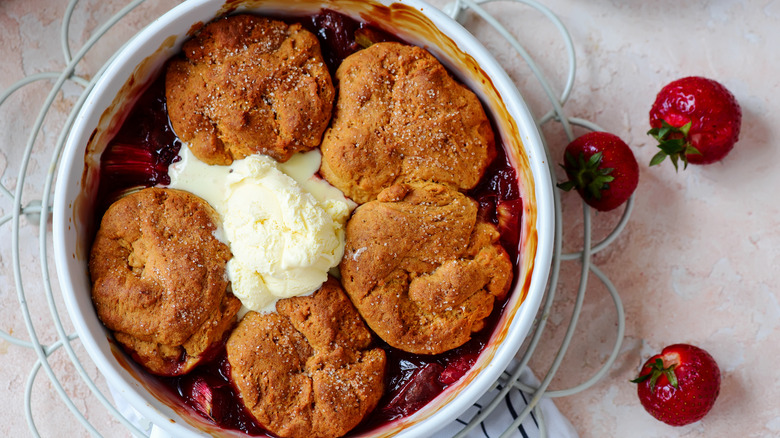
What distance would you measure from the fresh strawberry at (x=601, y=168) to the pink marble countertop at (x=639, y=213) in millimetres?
134

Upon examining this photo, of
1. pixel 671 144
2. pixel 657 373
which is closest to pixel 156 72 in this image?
pixel 671 144

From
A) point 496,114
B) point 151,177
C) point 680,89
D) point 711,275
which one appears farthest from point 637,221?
point 151,177

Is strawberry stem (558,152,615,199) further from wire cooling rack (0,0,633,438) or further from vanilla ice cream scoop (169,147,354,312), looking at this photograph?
vanilla ice cream scoop (169,147,354,312)

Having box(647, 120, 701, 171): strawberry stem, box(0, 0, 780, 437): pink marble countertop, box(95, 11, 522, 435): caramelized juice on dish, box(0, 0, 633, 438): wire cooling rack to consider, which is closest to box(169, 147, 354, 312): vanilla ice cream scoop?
box(95, 11, 522, 435): caramelized juice on dish

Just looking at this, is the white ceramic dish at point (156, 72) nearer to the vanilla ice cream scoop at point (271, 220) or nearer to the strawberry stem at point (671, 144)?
the vanilla ice cream scoop at point (271, 220)

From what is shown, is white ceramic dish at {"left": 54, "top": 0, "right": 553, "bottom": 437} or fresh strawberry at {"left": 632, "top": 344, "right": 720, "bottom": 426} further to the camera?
fresh strawberry at {"left": 632, "top": 344, "right": 720, "bottom": 426}

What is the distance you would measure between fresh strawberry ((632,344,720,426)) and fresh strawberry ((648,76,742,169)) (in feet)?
2.10

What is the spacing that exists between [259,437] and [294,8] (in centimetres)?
128

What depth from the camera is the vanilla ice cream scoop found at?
1760 millimetres

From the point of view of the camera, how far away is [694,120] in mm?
2059

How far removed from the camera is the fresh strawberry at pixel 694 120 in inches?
79.9

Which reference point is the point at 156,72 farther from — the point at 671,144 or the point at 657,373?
the point at 657,373

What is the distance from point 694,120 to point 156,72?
169 centimetres

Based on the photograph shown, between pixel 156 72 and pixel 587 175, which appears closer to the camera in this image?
pixel 156 72
